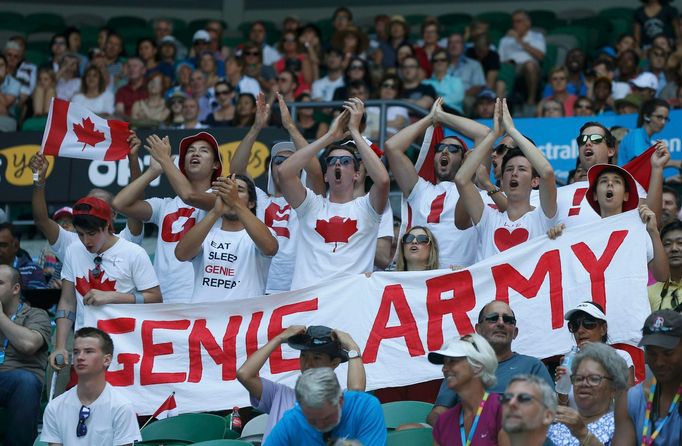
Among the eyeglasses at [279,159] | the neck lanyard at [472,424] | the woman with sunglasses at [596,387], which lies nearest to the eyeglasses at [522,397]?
the woman with sunglasses at [596,387]

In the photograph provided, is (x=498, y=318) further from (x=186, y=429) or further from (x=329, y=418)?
(x=186, y=429)

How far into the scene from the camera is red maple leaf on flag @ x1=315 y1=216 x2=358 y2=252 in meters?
8.50

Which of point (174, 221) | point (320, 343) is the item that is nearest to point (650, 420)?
point (320, 343)

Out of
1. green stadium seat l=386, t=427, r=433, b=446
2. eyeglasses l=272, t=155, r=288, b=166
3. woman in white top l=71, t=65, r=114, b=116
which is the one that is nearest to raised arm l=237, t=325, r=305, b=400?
green stadium seat l=386, t=427, r=433, b=446

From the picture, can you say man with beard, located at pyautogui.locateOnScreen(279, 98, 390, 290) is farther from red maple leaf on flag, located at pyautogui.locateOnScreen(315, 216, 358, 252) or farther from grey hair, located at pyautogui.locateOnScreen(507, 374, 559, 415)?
grey hair, located at pyautogui.locateOnScreen(507, 374, 559, 415)

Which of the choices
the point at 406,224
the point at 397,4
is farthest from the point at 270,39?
the point at 406,224

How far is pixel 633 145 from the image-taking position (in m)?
10.9

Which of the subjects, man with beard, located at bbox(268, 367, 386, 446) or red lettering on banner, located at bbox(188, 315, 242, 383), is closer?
man with beard, located at bbox(268, 367, 386, 446)

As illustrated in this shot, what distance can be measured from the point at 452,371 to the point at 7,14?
14.2m

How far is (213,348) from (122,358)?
1.98 feet

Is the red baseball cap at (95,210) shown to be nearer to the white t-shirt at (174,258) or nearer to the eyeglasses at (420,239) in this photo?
the white t-shirt at (174,258)

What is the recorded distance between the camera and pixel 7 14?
62.7 feet

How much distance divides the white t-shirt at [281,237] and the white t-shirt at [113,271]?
1.05 meters

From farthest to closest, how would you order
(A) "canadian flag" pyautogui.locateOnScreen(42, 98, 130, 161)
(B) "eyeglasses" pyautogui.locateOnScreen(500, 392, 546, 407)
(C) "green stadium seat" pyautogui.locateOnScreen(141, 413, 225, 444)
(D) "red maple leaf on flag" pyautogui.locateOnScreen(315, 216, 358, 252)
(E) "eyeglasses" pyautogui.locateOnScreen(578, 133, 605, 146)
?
(A) "canadian flag" pyautogui.locateOnScreen(42, 98, 130, 161) → (E) "eyeglasses" pyautogui.locateOnScreen(578, 133, 605, 146) → (D) "red maple leaf on flag" pyautogui.locateOnScreen(315, 216, 358, 252) → (C) "green stadium seat" pyautogui.locateOnScreen(141, 413, 225, 444) → (B) "eyeglasses" pyautogui.locateOnScreen(500, 392, 546, 407)
